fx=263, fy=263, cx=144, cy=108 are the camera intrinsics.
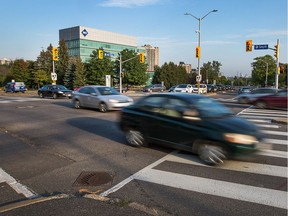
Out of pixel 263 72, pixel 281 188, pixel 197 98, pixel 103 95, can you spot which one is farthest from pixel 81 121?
pixel 263 72

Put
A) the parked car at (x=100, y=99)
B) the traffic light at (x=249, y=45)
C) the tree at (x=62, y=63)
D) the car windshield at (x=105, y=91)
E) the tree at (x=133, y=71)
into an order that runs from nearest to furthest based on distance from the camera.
A: the parked car at (x=100, y=99) → the car windshield at (x=105, y=91) → the traffic light at (x=249, y=45) → the tree at (x=133, y=71) → the tree at (x=62, y=63)

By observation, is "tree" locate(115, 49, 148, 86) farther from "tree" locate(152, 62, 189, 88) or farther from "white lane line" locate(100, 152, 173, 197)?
"white lane line" locate(100, 152, 173, 197)

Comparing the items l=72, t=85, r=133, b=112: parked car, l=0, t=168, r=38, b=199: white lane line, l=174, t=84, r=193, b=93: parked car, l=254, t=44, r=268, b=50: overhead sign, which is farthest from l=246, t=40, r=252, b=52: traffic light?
l=0, t=168, r=38, b=199: white lane line

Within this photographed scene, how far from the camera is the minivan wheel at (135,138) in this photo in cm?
699

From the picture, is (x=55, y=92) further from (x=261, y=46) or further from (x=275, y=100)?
(x=261, y=46)

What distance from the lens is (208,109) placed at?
621cm

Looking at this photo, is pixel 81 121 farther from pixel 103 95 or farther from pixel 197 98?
pixel 197 98

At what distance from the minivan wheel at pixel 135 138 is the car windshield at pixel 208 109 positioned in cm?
172

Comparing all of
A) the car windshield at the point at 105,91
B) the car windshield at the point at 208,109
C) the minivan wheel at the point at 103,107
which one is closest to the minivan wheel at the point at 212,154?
the car windshield at the point at 208,109

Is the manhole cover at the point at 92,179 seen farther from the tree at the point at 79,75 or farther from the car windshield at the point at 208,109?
the tree at the point at 79,75

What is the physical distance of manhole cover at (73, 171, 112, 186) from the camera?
4688mm

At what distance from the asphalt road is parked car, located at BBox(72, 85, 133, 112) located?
691 centimetres

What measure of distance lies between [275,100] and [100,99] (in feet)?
40.1

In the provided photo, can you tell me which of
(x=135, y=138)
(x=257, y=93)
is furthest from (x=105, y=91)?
(x=257, y=93)
